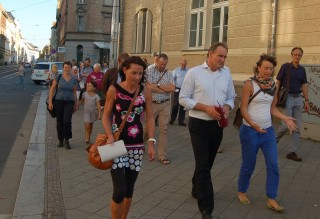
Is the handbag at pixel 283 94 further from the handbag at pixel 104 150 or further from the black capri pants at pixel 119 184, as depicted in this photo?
the black capri pants at pixel 119 184

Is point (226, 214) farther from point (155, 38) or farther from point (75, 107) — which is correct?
point (155, 38)

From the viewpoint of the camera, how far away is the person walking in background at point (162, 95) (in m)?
7.19

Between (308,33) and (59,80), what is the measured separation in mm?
6086

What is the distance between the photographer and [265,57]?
4.93 m

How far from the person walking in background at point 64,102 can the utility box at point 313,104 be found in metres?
5.07

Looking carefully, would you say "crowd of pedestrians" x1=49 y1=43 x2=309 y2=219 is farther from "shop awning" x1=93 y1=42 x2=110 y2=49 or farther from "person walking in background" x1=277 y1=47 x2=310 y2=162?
"shop awning" x1=93 y1=42 x2=110 y2=49

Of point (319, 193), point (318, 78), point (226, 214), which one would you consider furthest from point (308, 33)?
point (226, 214)

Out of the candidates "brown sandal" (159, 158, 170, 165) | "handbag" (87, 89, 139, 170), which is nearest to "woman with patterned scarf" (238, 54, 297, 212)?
"handbag" (87, 89, 139, 170)

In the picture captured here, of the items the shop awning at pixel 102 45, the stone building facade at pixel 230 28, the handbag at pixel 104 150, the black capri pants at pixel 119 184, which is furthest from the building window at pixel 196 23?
the shop awning at pixel 102 45

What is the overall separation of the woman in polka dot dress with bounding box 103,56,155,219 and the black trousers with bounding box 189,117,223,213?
0.77 metres

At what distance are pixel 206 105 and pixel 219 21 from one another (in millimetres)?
10524

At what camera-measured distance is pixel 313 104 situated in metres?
9.54

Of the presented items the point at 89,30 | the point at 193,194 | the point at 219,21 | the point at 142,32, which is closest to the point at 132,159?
the point at 193,194

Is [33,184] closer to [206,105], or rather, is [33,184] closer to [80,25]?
[206,105]
